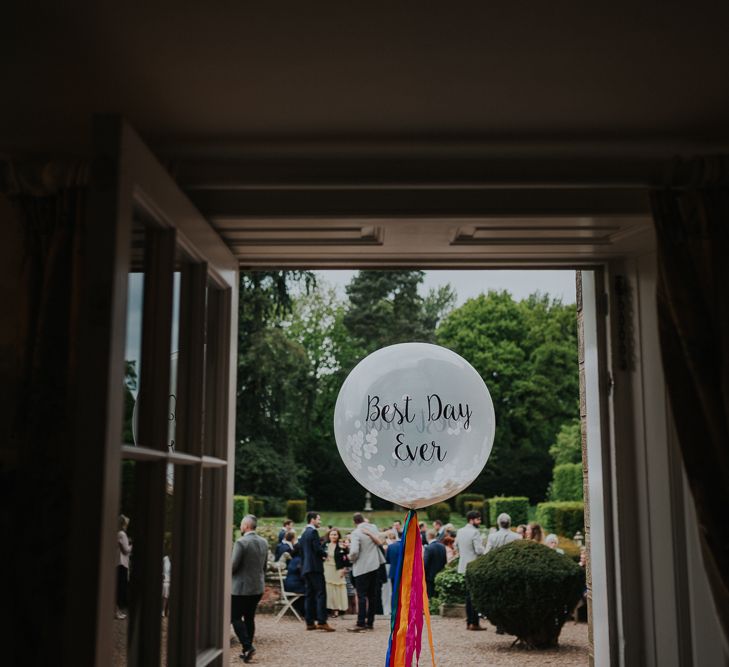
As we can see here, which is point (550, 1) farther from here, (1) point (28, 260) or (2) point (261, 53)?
(1) point (28, 260)

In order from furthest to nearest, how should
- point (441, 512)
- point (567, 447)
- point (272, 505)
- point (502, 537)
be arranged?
point (567, 447) < point (272, 505) < point (441, 512) < point (502, 537)

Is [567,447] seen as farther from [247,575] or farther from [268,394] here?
[247,575]

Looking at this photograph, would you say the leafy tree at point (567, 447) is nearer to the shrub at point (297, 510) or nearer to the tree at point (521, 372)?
the tree at point (521, 372)

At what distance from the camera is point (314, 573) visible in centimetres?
799

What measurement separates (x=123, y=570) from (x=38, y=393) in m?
0.62

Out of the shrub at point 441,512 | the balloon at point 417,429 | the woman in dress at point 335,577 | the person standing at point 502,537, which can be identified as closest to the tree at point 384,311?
the shrub at point 441,512

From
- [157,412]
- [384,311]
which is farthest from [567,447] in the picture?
[157,412]

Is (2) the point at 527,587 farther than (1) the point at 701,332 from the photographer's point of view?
Yes

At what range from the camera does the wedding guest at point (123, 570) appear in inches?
59.7

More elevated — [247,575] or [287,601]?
[247,575]

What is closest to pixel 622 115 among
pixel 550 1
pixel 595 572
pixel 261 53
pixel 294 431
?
pixel 550 1

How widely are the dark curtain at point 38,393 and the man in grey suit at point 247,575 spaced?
4715 mm

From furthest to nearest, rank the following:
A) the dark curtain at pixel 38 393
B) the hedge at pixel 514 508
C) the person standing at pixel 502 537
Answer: the hedge at pixel 514 508, the person standing at pixel 502 537, the dark curtain at pixel 38 393

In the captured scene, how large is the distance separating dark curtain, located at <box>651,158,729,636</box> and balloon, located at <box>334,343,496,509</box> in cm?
195
